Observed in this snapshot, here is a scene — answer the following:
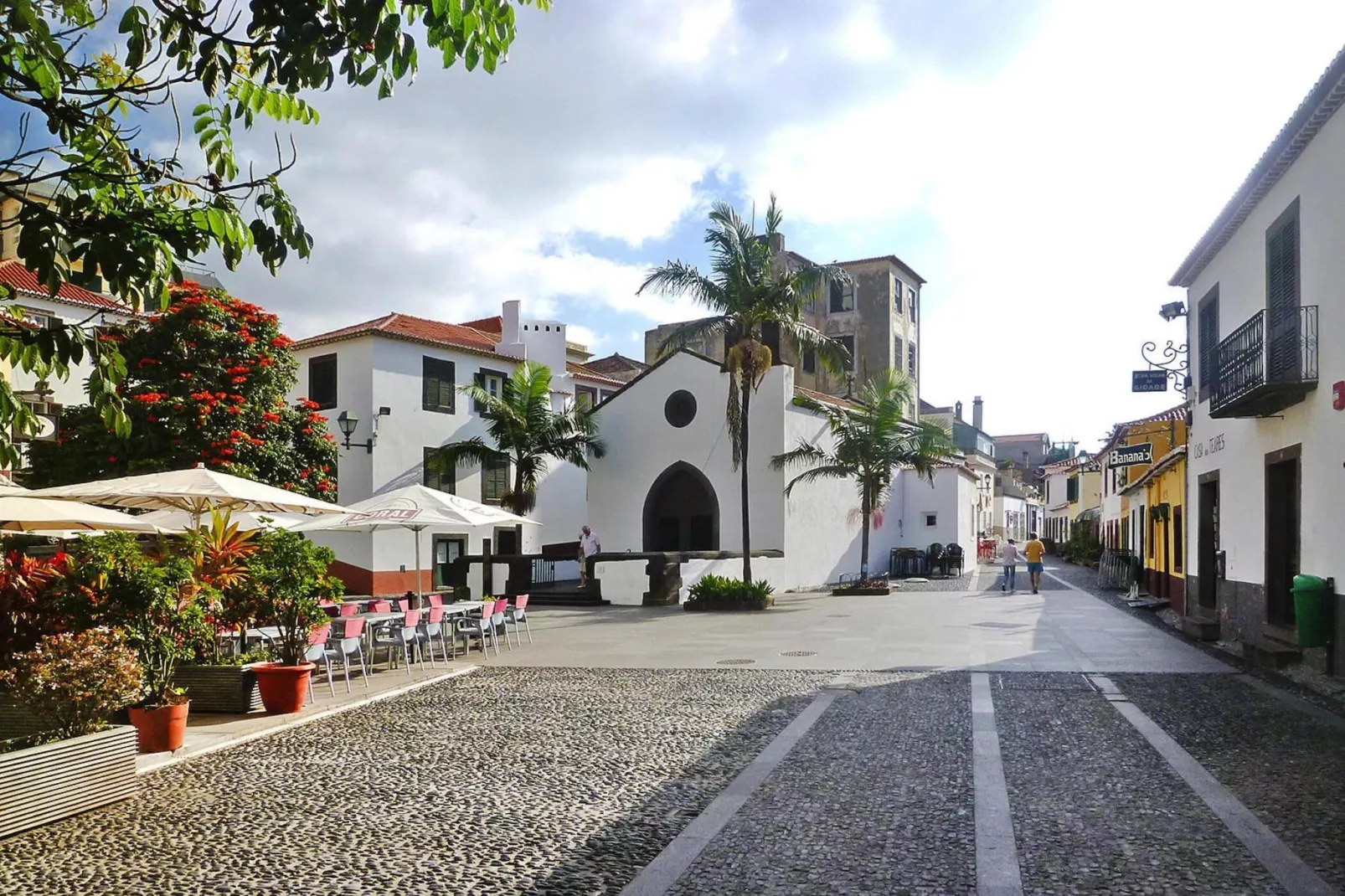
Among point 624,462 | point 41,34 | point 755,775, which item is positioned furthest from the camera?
point 624,462

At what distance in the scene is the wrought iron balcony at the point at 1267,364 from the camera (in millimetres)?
13070

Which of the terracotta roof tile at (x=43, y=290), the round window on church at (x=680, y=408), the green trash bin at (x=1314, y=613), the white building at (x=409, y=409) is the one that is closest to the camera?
the green trash bin at (x=1314, y=613)

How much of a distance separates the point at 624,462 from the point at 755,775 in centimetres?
2657

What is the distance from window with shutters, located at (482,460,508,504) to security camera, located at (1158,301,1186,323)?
21524mm

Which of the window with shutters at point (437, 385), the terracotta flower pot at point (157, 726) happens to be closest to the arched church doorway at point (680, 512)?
the window with shutters at point (437, 385)

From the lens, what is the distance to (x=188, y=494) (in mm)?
11695

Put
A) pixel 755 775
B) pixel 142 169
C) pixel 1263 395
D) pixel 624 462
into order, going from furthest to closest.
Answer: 1. pixel 624 462
2. pixel 1263 395
3. pixel 755 775
4. pixel 142 169

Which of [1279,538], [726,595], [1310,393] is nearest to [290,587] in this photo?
[1310,393]

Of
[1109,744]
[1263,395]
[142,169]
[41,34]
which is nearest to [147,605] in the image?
[142,169]

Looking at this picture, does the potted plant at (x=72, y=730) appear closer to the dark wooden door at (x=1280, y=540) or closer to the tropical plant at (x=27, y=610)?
the tropical plant at (x=27, y=610)

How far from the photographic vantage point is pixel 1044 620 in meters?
20.5

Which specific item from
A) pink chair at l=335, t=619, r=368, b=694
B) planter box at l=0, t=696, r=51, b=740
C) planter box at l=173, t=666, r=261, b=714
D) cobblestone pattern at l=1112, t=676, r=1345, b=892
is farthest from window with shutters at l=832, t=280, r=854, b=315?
planter box at l=0, t=696, r=51, b=740

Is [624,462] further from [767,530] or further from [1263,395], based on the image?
[1263,395]

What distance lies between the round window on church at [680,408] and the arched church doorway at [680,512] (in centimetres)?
136
